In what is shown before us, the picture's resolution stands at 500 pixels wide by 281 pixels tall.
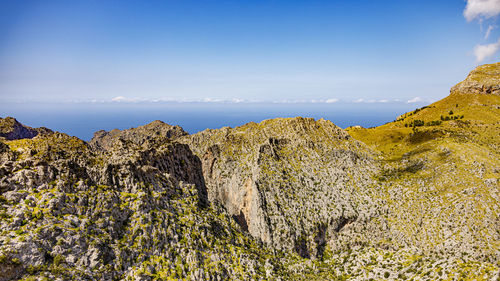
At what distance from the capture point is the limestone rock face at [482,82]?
159m

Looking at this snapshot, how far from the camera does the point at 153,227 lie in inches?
2148

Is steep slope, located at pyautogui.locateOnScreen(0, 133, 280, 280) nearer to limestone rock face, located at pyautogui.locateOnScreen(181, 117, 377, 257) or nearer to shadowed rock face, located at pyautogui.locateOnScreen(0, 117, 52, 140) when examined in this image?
A: limestone rock face, located at pyautogui.locateOnScreen(181, 117, 377, 257)

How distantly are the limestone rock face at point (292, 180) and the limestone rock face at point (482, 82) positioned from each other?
124845 mm

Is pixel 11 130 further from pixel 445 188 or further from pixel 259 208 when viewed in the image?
pixel 445 188

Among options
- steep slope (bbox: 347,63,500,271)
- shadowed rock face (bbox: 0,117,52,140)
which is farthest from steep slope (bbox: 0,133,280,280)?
shadowed rock face (bbox: 0,117,52,140)

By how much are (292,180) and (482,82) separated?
171448 mm

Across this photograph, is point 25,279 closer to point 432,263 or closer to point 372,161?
point 432,263

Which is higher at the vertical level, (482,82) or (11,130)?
(482,82)

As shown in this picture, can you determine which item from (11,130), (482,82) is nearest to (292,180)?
(11,130)

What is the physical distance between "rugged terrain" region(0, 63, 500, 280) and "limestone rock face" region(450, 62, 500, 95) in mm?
69251

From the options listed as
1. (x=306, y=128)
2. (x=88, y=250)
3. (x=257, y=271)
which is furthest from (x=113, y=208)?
(x=306, y=128)

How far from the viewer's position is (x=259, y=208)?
80.9 meters

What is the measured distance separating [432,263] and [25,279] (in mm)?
79522

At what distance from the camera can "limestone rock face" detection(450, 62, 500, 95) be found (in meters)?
159
